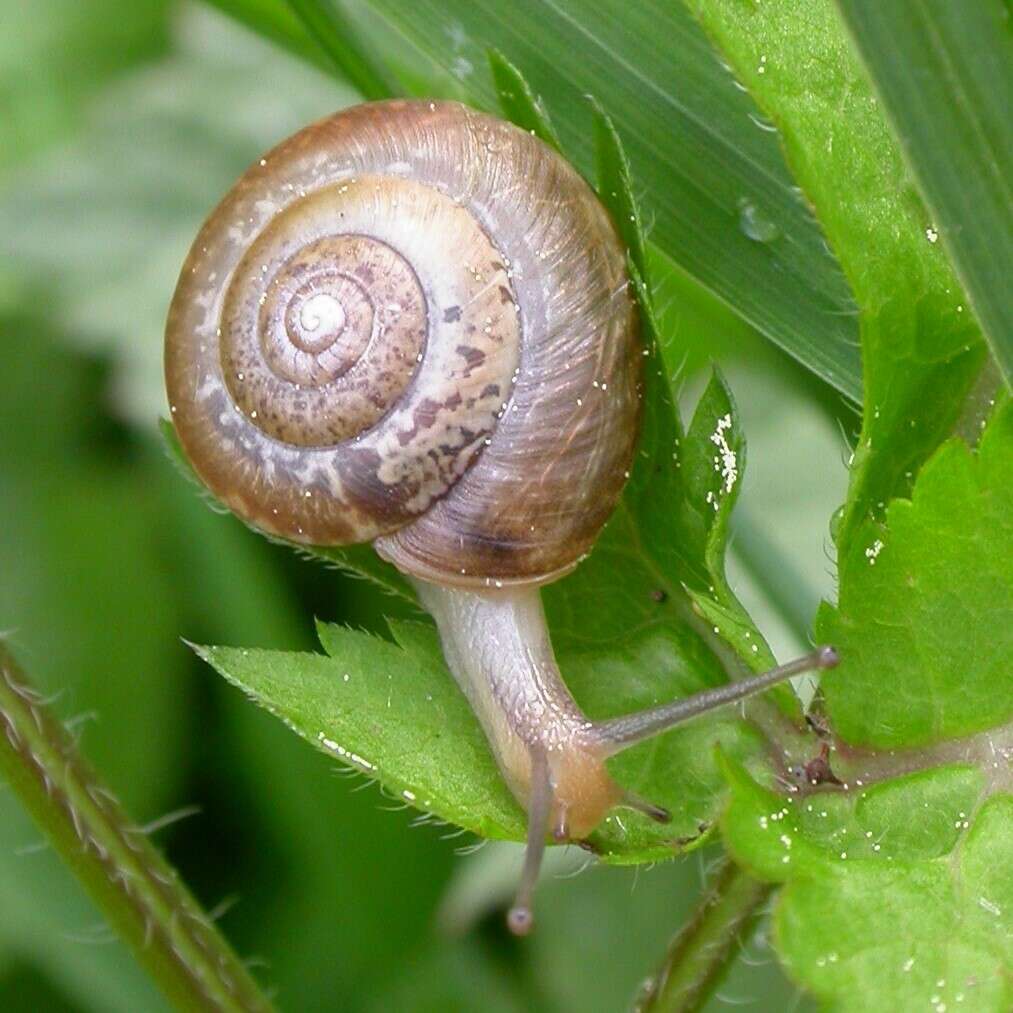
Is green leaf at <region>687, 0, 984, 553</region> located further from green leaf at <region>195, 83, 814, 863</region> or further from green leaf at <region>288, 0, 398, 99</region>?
green leaf at <region>288, 0, 398, 99</region>

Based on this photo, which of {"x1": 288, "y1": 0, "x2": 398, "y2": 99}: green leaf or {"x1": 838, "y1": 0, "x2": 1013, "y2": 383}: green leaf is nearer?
{"x1": 838, "y1": 0, "x2": 1013, "y2": 383}: green leaf

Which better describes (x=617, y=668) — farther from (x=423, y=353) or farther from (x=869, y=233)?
(x=869, y=233)

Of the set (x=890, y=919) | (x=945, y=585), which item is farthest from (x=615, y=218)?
(x=890, y=919)

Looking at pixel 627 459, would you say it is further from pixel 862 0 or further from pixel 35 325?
pixel 35 325

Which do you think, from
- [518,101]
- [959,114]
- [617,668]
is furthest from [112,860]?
[959,114]

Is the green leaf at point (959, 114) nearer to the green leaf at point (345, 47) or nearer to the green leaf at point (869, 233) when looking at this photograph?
the green leaf at point (869, 233)

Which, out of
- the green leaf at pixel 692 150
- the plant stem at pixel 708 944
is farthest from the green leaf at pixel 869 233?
the plant stem at pixel 708 944

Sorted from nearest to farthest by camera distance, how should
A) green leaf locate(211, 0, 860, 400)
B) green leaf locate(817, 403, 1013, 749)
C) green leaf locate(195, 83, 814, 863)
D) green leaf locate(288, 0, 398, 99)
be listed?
1. green leaf locate(817, 403, 1013, 749)
2. green leaf locate(195, 83, 814, 863)
3. green leaf locate(211, 0, 860, 400)
4. green leaf locate(288, 0, 398, 99)

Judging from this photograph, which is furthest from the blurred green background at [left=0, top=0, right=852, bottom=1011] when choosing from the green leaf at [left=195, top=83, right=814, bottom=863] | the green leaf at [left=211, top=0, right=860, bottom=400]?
the green leaf at [left=195, top=83, right=814, bottom=863]
